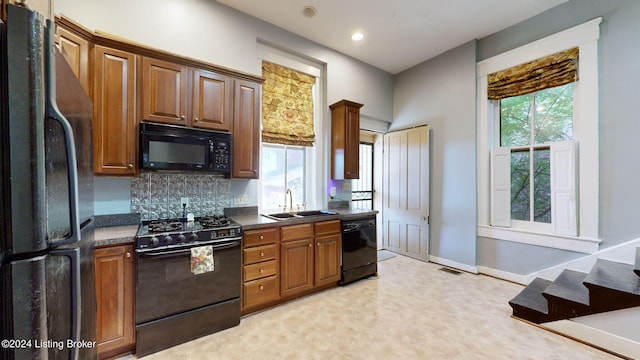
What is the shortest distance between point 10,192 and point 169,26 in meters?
2.75

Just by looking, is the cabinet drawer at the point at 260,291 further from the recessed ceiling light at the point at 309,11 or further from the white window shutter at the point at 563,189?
the white window shutter at the point at 563,189

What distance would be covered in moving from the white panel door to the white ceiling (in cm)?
141

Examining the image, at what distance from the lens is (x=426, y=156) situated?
4.20 meters

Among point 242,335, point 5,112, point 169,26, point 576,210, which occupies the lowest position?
point 242,335

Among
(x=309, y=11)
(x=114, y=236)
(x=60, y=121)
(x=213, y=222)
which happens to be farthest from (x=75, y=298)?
(x=309, y=11)

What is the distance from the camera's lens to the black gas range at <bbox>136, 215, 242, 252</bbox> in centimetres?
194

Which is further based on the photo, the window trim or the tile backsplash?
the window trim

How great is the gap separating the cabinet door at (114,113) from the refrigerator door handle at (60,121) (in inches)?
62.8

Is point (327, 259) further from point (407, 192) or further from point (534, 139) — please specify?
point (534, 139)

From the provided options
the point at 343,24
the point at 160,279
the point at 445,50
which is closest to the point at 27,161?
the point at 160,279

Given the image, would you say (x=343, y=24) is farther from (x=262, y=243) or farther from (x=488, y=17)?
(x=262, y=243)

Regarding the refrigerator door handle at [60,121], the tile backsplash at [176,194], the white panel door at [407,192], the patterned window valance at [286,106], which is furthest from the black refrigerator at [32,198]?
the white panel door at [407,192]

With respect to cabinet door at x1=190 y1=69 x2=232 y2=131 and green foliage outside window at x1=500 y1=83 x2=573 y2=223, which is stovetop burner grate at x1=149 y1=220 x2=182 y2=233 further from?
green foliage outside window at x1=500 y1=83 x2=573 y2=223

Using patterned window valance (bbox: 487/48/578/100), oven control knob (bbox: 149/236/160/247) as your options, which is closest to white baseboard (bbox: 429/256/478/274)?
patterned window valance (bbox: 487/48/578/100)
